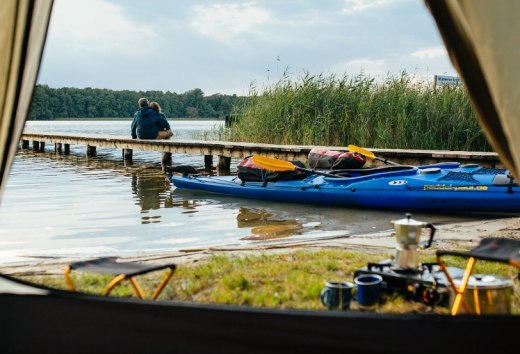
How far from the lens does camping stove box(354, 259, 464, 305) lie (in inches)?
122

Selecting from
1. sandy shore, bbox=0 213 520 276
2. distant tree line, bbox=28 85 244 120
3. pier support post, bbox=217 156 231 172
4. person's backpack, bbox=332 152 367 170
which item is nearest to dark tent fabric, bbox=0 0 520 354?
sandy shore, bbox=0 213 520 276

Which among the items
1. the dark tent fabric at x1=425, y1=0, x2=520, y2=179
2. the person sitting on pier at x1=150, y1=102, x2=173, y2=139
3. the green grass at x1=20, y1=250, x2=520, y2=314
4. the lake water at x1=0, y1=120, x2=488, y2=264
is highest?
the dark tent fabric at x1=425, y1=0, x2=520, y2=179

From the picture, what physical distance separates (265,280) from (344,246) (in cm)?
142

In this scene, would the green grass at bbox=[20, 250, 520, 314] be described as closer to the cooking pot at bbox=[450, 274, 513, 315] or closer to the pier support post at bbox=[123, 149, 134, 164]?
the cooking pot at bbox=[450, 274, 513, 315]

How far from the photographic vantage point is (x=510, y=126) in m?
2.19

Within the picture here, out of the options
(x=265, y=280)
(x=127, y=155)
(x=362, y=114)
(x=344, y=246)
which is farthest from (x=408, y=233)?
(x=127, y=155)

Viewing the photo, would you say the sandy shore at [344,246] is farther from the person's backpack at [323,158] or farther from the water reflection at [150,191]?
the water reflection at [150,191]

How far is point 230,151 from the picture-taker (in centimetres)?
1247

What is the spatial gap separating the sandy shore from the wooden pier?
2526mm

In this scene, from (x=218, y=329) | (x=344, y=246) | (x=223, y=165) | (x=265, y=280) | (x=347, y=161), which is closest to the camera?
(x=218, y=329)

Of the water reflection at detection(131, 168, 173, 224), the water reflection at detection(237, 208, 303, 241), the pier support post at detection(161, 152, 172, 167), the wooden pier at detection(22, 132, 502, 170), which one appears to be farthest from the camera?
the pier support post at detection(161, 152, 172, 167)

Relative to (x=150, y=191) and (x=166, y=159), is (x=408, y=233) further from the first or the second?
(x=166, y=159)

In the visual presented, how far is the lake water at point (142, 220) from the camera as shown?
6.17m

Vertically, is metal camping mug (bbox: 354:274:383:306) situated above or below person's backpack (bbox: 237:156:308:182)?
below
